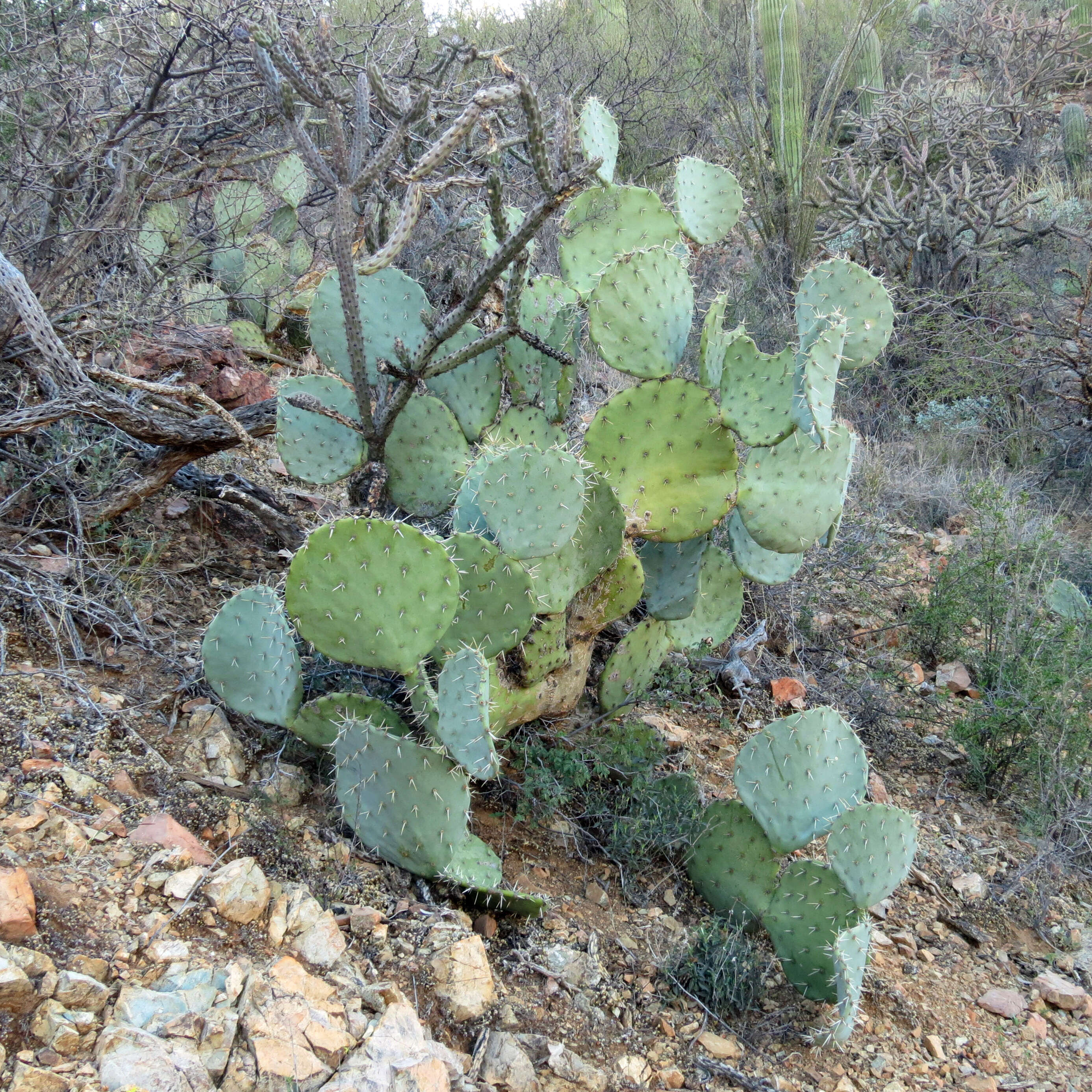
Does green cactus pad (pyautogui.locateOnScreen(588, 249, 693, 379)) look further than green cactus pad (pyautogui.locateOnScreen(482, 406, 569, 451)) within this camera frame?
No

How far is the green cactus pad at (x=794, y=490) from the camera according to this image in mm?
2988

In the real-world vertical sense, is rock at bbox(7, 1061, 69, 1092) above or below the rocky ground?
above

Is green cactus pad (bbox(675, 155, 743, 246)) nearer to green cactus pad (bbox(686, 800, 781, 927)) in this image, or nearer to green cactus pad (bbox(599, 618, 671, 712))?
green cactus pad (bbox(599, 618, 671, 712))

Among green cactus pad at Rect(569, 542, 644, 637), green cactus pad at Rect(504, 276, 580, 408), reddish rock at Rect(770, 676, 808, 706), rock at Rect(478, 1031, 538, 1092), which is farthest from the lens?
reddish rock at Rect(770, 676, 808, 706)

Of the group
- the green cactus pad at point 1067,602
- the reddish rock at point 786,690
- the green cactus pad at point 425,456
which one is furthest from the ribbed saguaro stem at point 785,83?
the green cactus pad at point 425,456

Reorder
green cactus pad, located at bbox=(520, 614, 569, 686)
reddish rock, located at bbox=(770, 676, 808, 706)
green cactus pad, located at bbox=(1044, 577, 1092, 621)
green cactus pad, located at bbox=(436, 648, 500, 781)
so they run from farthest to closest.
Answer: green cactus pad, located at bbox=(1044, 577, 1092, 621) → reddish rock, located at bbox=(770, 676, 808, 706) → green cactus pad, located at bbox=(520, 614, 569, 686) → green cactus pad, located at bbox=(436, 648, 500, 781)

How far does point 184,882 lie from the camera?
6.34ft

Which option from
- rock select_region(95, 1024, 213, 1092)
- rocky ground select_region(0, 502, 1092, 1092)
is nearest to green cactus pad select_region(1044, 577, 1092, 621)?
rocky ground select_region(0, 502, 1092, 1092)

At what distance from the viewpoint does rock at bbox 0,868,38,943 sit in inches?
63.7

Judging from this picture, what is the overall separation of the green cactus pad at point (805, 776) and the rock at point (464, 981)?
3.23ft

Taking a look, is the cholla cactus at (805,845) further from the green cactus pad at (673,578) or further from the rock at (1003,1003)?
the green cactus pad at (673,578)

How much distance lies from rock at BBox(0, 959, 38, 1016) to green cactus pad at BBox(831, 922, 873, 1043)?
1746 millimetres

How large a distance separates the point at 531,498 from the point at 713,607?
121cm

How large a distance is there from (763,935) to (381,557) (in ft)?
5.31
